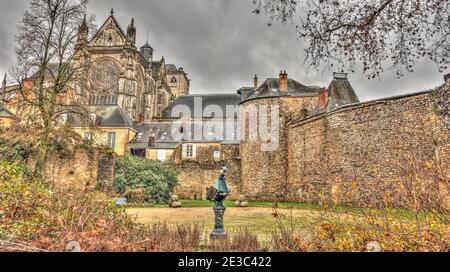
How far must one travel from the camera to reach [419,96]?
13.0 metres

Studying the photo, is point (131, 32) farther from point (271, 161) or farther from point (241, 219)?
point (241, 219)

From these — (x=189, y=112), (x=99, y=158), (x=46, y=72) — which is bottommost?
(x=99, y=158)

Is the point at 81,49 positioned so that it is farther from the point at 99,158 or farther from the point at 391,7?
the point at 391,7

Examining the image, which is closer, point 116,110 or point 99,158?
point 99,158

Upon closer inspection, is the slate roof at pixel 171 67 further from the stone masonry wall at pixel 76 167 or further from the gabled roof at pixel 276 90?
the stone masonry wall at pixel 76 167

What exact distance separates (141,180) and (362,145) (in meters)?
12.1

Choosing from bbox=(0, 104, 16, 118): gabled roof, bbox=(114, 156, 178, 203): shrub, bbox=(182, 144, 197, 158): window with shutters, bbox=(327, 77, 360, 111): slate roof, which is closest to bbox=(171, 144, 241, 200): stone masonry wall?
bbox=(114, 156, 178, 203): shrub

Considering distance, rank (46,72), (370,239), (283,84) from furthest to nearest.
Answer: (283,84) → (46,72) → (370,239)

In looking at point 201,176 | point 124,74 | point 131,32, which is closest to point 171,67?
point 131,32

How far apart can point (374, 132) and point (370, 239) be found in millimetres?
11520

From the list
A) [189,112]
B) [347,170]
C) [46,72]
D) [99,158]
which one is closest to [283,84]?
[347,170]

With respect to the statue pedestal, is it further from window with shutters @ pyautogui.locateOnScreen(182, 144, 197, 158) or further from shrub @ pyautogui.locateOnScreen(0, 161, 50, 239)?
window with shutters @ pyautogui.locateOnScreen(182, 144, 197, 158)

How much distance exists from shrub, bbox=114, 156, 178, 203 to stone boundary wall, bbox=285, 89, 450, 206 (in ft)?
26.3

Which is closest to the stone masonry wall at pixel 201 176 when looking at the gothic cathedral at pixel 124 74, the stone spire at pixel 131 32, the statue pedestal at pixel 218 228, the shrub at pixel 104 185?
the shrub at pixel 104 185
